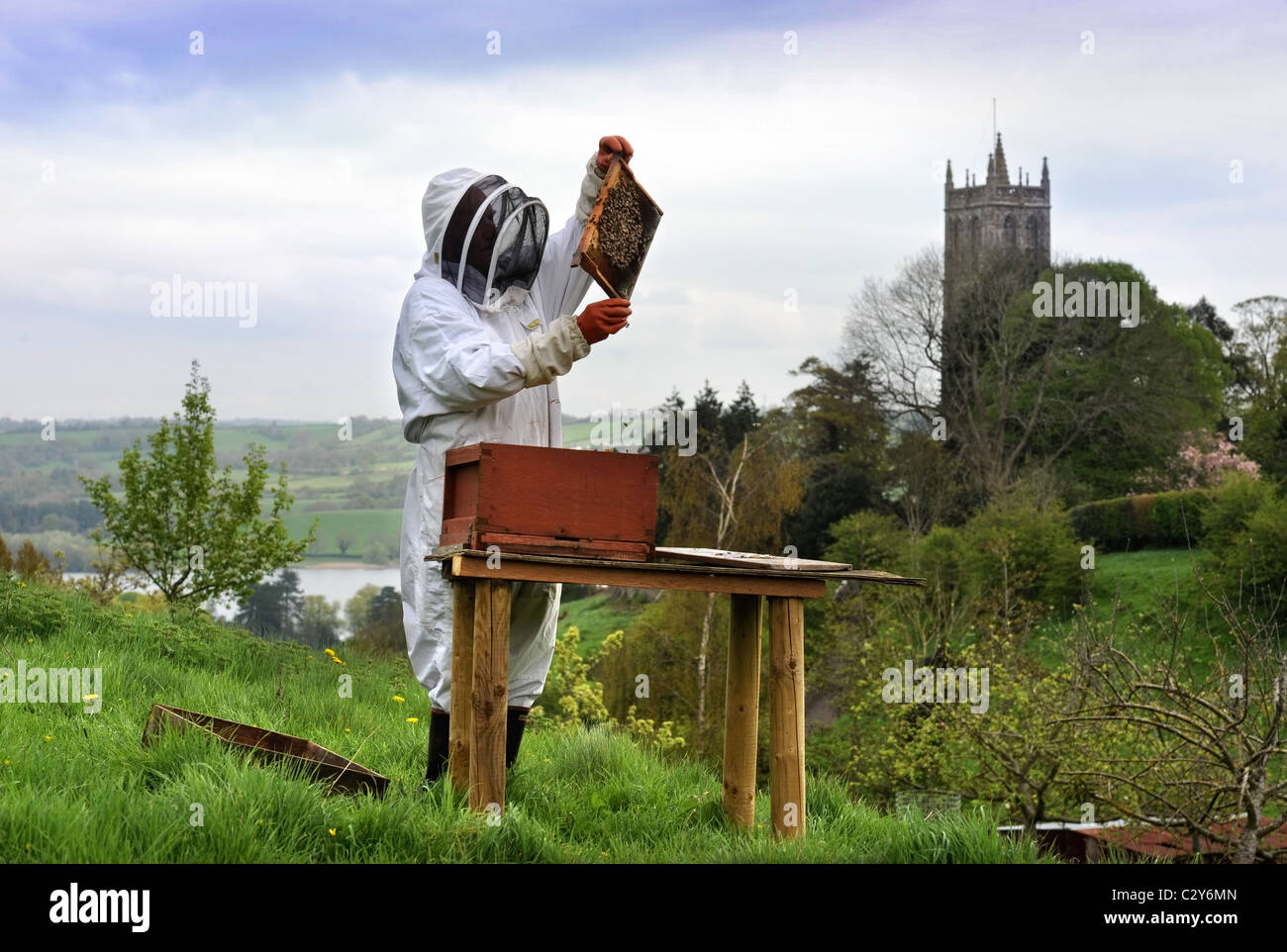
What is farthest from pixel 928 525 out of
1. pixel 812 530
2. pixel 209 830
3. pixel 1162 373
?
pixel 209 830

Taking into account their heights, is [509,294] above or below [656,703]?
above

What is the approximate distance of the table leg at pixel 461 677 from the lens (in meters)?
5.07

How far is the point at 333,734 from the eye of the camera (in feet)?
23.0

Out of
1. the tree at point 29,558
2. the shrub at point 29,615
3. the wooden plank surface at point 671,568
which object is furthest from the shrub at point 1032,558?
the wooden plank surface at point 671,568

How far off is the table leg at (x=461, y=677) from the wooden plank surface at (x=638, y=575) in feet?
0.49

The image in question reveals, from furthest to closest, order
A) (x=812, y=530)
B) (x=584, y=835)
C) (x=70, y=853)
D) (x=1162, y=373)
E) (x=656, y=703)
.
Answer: (x=1162, y=373) → (x=812, y=530) → (x=656, y=703) → (x=584, y=835) → (x=70, y=853)

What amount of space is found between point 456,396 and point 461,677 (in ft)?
3.88

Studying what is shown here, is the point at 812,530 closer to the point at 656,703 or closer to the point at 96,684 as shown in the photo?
the point at 656,703

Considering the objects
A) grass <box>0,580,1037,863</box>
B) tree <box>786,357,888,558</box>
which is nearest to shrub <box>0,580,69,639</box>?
grass <box>0,580,1037,863</box>

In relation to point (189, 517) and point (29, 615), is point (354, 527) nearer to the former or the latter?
point (189, 517)

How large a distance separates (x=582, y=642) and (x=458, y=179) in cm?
3062

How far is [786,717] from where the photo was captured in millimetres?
5191

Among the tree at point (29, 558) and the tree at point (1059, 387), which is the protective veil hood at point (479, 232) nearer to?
the tree at point (29, 558)

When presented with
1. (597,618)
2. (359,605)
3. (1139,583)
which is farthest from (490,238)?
(597,618)
